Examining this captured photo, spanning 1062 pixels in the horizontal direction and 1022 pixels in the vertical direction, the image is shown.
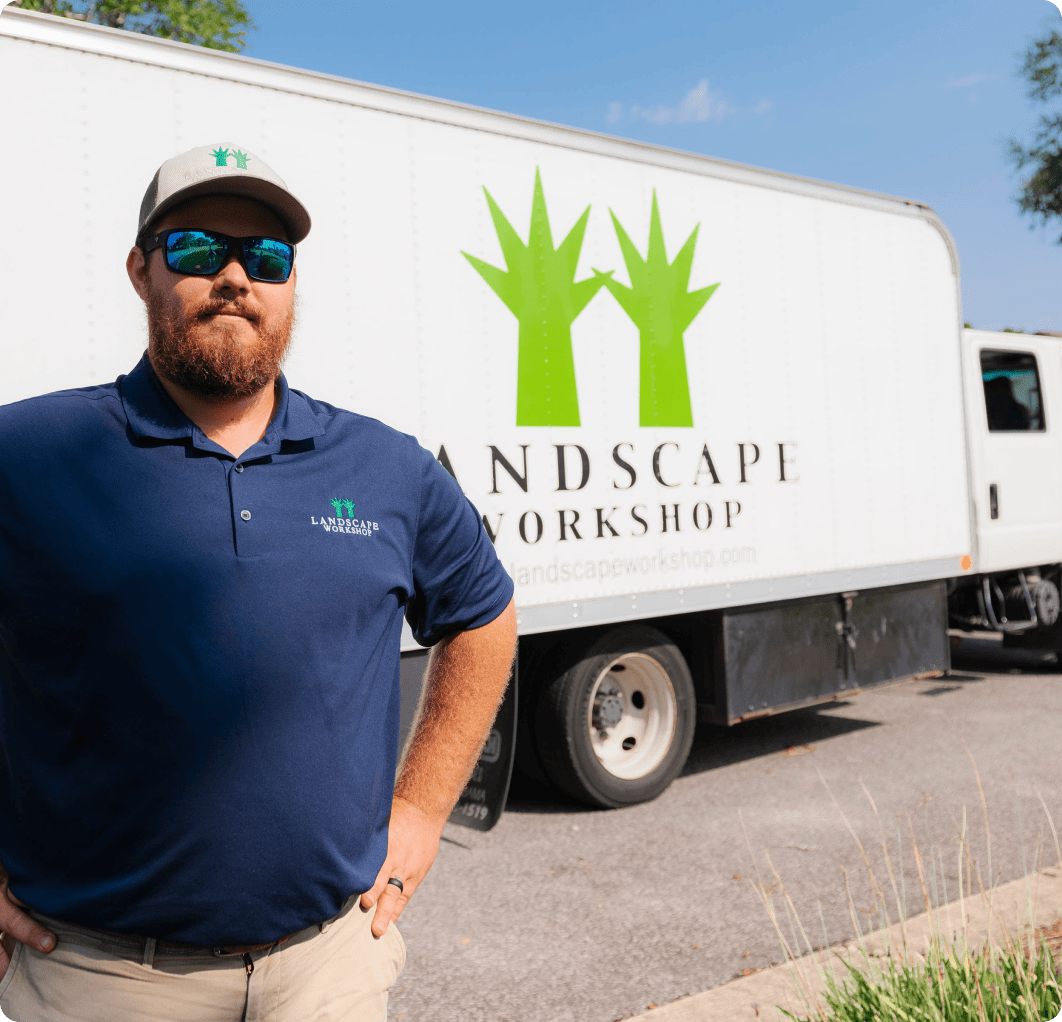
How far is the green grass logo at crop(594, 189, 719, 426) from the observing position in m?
5.79

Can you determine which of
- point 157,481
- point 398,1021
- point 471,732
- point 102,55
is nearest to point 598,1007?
point 398,1021

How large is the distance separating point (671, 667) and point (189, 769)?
4806mm

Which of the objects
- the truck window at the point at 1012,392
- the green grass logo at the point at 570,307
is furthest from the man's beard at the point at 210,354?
the truck window at the point at 1012,392

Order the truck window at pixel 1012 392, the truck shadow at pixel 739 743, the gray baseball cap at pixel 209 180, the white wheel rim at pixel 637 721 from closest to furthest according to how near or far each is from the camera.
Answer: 1. the gray baseball cap at pixel 209 180
2. the white wheel rim at pixel 637 721
3. the truck shadow at pixel 739 743
4. the truck window at pixel 1012 392

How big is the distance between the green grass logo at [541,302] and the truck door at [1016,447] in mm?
3928

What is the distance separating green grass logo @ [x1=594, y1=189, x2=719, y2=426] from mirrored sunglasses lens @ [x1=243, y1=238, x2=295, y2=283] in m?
3.89

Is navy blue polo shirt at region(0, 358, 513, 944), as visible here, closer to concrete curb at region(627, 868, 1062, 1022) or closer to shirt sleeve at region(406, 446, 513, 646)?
shirt sleeve at region(406, 446, 513, 646)

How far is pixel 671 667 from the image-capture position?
6207 mm

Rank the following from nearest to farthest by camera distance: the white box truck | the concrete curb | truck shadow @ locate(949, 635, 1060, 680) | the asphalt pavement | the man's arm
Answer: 1. the man's arm
2. the concrete curb
3. the asphalt pavement
4. the white box truck
5. truck shadow @ locate(949, 635, 1060, 680)

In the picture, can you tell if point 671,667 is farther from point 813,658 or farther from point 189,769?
point 189,769

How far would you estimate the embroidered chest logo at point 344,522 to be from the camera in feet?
5.79

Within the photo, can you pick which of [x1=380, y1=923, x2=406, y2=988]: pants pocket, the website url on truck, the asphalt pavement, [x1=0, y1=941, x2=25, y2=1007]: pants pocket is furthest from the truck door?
[x1=0, y1=941, x2=25, y2=1007]: pants pocket

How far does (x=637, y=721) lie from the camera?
626 centimetres

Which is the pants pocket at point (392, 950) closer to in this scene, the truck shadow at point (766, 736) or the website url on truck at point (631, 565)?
the website url on truck at point (631, 565)
